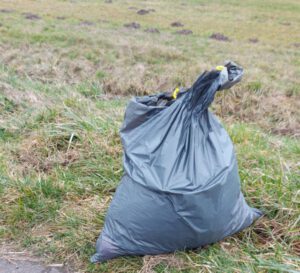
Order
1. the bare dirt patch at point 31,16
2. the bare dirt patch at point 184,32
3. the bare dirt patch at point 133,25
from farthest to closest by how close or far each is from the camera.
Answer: the bare dirt patch at point 133,25 → the bare dirt patch at point 31,16 → the bare dirt patch at point 184,32

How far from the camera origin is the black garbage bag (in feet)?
8.34

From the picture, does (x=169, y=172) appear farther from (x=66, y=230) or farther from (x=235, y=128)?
(x=235, y=128)

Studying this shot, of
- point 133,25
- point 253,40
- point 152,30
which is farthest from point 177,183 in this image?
point 133,25

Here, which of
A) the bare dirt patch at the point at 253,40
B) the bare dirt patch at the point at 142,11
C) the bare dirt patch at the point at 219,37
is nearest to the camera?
the bare dirt patch at the point at 219,37

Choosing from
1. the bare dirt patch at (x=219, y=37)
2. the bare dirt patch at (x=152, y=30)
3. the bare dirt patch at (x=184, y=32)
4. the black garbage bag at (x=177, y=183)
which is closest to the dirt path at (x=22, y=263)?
the black garbage bag at (x=177, y=183)

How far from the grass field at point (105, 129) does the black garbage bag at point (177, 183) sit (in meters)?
0.13

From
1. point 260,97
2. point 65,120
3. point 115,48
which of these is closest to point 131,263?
point 65,120

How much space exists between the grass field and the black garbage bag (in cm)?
13

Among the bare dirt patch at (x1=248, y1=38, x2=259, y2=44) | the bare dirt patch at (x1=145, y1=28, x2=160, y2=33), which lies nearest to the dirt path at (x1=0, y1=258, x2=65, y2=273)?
the bare dirt patch at (x1=145, y1=28, x2=160, y2=33)

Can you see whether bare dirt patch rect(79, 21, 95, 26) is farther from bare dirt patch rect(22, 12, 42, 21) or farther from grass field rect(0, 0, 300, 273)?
bare dirt patch rect(22, 12, 42, 21)

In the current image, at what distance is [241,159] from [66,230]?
1500 mm

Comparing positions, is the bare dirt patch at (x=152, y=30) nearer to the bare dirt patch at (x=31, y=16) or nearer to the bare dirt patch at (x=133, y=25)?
the bare dirt patch at (x=133, y=25)

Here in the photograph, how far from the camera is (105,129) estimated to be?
14.1 ft

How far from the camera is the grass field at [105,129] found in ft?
9.28
